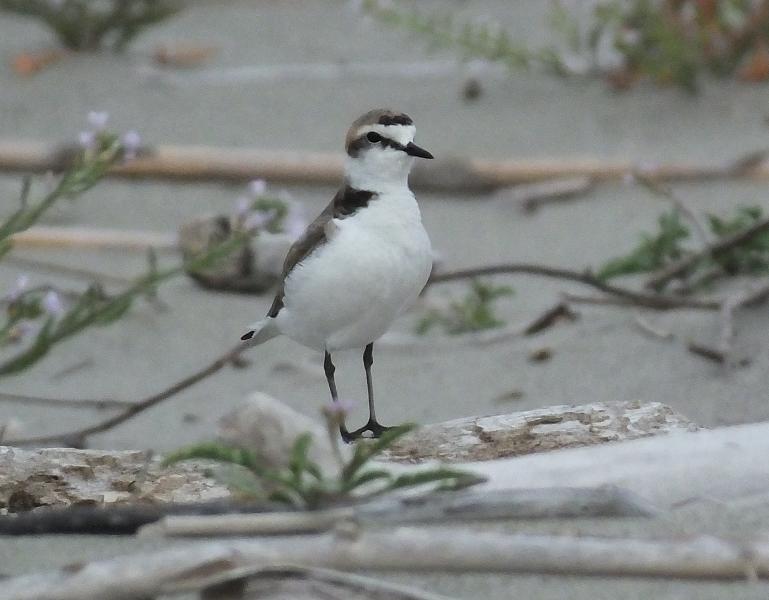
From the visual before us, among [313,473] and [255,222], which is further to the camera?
[255,222]

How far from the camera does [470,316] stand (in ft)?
18.1

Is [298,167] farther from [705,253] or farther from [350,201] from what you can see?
[350,201]

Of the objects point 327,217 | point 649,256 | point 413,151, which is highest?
point 413,151

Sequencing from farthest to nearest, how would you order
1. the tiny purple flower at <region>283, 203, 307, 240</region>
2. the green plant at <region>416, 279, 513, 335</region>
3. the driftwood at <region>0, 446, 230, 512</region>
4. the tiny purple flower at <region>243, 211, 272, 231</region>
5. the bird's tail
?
the green plant at <region>416, 279, 513, 335</region>, the tiny purple flower at <region>283, 203, 307, 240</region>, the tiny purple flower at <region>243, 211, 272, 231</region>, the bird's tail, the driftwood at <region>0, 446, 230, 512</region>

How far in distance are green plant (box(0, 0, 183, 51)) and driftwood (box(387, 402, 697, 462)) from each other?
587 cm

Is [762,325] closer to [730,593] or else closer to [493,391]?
[493,391]

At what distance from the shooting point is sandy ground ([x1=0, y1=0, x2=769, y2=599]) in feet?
15.6

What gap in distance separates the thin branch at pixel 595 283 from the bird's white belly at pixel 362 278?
1.58m

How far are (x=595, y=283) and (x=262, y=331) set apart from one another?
61.9 inches

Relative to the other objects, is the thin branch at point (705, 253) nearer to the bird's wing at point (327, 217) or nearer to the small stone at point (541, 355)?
the small stone at point (541, 355)

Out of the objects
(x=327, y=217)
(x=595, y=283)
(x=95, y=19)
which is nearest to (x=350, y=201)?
(x=327, y=217)

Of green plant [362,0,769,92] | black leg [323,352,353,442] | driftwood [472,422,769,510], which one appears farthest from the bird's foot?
green plant [362,0,769,92]

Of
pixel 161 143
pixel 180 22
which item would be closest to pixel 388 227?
pixel 161 143

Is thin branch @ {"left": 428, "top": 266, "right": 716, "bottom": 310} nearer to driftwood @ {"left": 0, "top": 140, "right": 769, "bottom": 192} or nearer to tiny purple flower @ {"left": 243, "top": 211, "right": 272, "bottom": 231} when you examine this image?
tiny purple flower @ {"left": 243, "top": 211, "right": 272, "bottom": 231}
